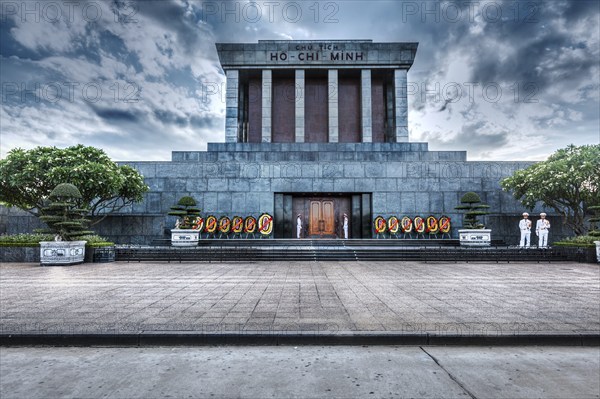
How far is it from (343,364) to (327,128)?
117 feet

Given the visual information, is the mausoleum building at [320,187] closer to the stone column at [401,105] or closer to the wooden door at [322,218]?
the wooden door at [322,218]

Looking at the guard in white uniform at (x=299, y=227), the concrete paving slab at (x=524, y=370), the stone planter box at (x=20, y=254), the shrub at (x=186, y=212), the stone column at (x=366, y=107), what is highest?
the stone column at (x=366, y=107)

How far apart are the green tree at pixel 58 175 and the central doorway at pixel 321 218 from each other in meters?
13.4

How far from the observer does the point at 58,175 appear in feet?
73.3

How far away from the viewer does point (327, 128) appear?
39.3 metres

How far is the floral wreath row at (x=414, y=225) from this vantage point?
27.1 metres

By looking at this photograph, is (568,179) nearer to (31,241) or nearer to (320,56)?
(320,56)

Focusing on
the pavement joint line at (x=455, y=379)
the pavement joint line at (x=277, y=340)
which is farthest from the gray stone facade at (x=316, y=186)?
the pavement joint line at (x=455, y=379)

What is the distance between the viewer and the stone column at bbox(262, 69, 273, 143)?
120 ft

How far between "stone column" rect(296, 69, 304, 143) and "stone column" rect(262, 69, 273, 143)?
2.81m

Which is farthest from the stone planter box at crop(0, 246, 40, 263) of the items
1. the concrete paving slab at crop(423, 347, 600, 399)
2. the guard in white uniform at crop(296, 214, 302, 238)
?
the concrete paving slab at crop(423, 347, 600, 399)

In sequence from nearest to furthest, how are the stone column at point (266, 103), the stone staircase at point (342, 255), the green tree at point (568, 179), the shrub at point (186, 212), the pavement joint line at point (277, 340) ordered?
the pavement joint line at point (277, 340) → the stone staircase at point (342, 255) → the green tree at point (568, 179) → the shrub at point (186, 212) → the stone column at point (266, 103)

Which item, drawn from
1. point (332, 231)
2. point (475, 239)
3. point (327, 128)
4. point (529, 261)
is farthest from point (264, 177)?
point (529, 261)

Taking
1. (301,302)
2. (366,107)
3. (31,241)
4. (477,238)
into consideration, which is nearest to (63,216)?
(31,241)
